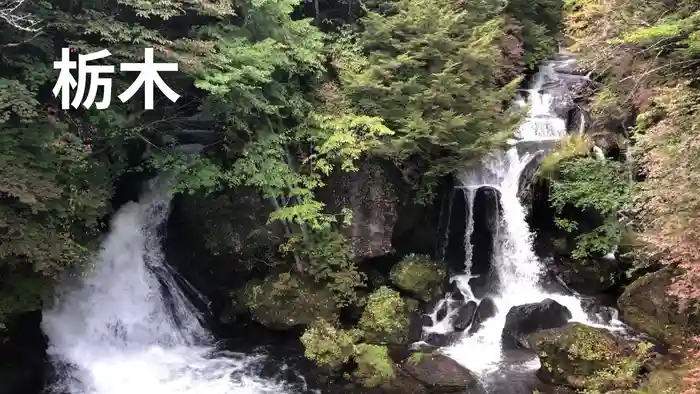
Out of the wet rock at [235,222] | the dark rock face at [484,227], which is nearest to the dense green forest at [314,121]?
the wet rock at [235,222]

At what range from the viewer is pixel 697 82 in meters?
11.0

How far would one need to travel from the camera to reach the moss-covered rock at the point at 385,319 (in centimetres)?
1242

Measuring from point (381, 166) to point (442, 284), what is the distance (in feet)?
11.2

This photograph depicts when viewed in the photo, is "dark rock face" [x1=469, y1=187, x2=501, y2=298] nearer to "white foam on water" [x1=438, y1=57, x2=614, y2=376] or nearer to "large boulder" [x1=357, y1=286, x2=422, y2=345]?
"white foam on water" [x1=438, y1=57, x2=614, y2=376]

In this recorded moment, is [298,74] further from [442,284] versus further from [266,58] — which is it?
[442,284]

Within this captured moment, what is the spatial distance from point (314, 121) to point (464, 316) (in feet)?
19.6

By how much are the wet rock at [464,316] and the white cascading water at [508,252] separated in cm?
17

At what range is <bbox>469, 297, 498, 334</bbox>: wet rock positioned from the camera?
1322cm

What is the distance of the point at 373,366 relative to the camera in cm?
1111

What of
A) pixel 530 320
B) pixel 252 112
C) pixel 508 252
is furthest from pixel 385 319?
pixel 252 112

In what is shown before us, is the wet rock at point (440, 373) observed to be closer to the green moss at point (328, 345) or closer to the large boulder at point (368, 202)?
the green moss at point (328, 345)

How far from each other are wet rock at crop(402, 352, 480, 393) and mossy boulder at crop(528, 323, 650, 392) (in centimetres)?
152

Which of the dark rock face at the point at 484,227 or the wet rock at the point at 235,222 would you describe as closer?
the wet rock at the point at 235,222

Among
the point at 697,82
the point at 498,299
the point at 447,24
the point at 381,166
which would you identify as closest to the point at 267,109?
the point at 381,166
